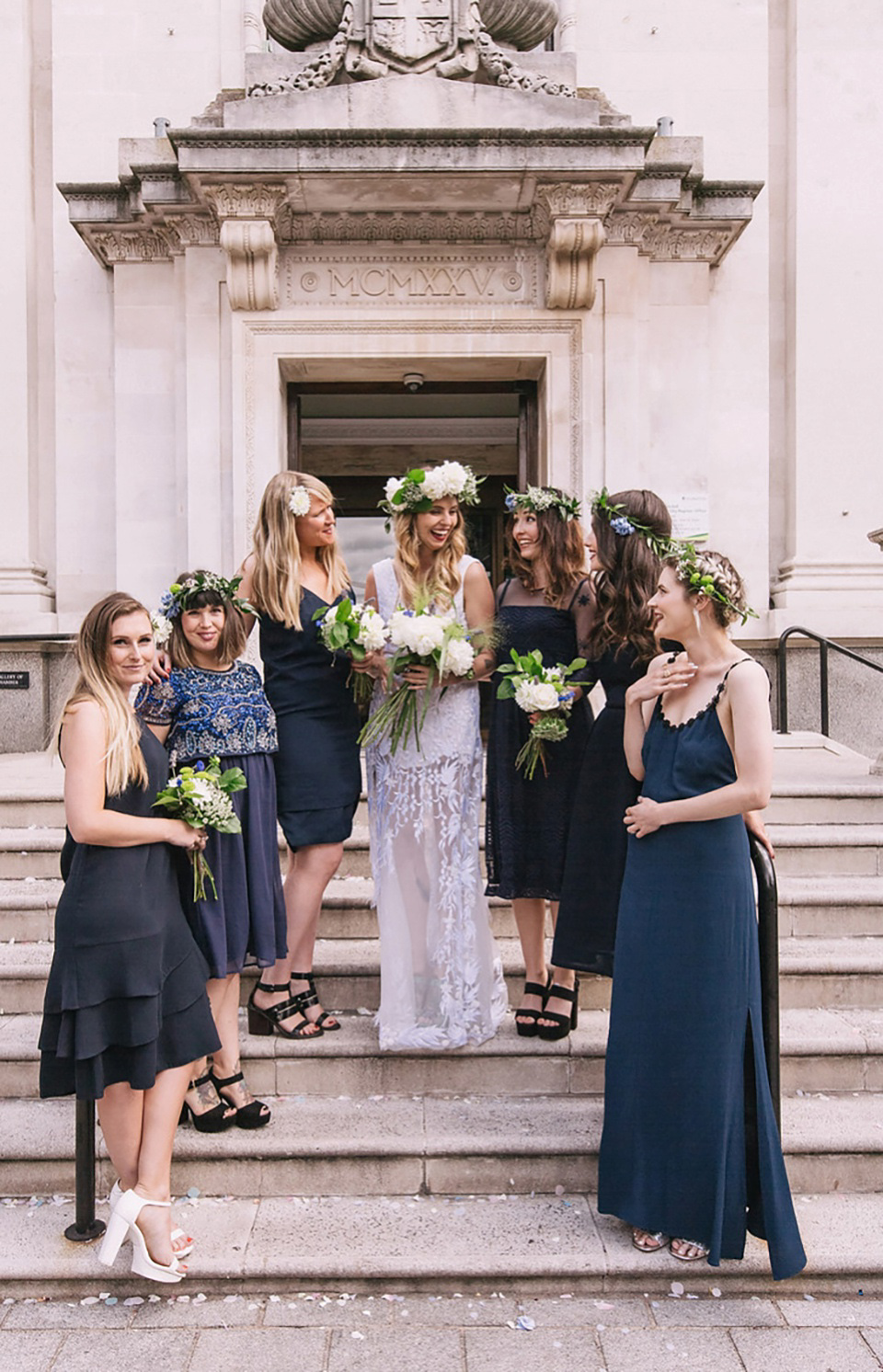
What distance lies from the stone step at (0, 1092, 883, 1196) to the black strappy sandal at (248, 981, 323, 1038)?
1.27ft

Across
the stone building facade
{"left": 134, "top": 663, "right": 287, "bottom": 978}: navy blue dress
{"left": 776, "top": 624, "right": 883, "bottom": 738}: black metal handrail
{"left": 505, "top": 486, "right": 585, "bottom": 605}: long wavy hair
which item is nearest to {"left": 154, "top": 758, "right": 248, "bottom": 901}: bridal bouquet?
{"left": 134, "top": 663, "right": 287, "bottom": 978}: navy blue dress

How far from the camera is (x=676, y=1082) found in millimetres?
3137

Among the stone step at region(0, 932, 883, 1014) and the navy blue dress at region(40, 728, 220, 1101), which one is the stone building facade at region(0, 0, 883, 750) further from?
the navy blue dress at region(40, 728, 220, 1101)

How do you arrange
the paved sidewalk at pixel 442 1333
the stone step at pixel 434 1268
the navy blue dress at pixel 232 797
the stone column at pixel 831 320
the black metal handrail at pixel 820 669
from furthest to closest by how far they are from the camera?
the stone column at pixel 831 320
the black metal handrail at pixel 820 669
the navy blue dress at pixel 232 797
the stone step at pixel 434 1268
the paved sidewalk at pixel 442 1333

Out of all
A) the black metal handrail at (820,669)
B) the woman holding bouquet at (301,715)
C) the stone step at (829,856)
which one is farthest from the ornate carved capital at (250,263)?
the stone step at (829,856)

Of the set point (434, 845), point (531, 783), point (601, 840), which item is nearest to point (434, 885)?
point (434, 845)

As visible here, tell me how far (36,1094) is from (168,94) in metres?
7.95

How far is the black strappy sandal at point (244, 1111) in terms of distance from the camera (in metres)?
3.70

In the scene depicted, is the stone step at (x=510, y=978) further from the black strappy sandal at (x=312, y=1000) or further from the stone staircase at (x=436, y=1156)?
the black strappy sandal at (x=312, y=1000)

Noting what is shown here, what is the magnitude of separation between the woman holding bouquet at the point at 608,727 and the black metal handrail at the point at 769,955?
1.91ft

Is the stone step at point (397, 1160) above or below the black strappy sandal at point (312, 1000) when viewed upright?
below

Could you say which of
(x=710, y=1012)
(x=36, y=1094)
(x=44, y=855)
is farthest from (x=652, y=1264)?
(x=44, y=855)

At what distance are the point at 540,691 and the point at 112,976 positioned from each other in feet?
5.49

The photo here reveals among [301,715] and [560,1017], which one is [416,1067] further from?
[301,715]
